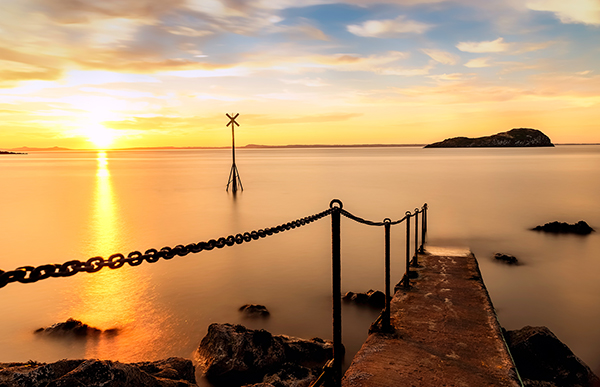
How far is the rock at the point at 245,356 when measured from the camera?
5914 mm

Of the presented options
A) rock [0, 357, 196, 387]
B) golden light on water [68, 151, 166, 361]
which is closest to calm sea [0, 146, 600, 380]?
golden light on water [68, 151, 166, 361]

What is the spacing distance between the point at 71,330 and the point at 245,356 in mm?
Answer: 4918

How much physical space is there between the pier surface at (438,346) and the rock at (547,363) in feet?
2.82

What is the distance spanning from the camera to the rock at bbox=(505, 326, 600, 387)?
557cm

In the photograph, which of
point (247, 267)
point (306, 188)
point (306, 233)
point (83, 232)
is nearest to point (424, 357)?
point (247, 267)

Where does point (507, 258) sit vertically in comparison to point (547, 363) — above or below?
below

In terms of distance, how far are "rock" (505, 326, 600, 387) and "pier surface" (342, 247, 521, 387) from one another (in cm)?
86

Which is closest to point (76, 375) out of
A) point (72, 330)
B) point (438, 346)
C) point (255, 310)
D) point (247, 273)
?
point (438, 346)

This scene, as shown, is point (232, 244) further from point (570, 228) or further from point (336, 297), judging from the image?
point (570, 228)

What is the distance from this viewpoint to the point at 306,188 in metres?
41.2

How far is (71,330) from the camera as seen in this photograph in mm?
8352

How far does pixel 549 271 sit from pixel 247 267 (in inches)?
410

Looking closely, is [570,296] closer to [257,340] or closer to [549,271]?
[549,271]

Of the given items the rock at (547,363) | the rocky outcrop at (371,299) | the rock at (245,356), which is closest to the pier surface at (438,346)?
the rock at (547,363)
